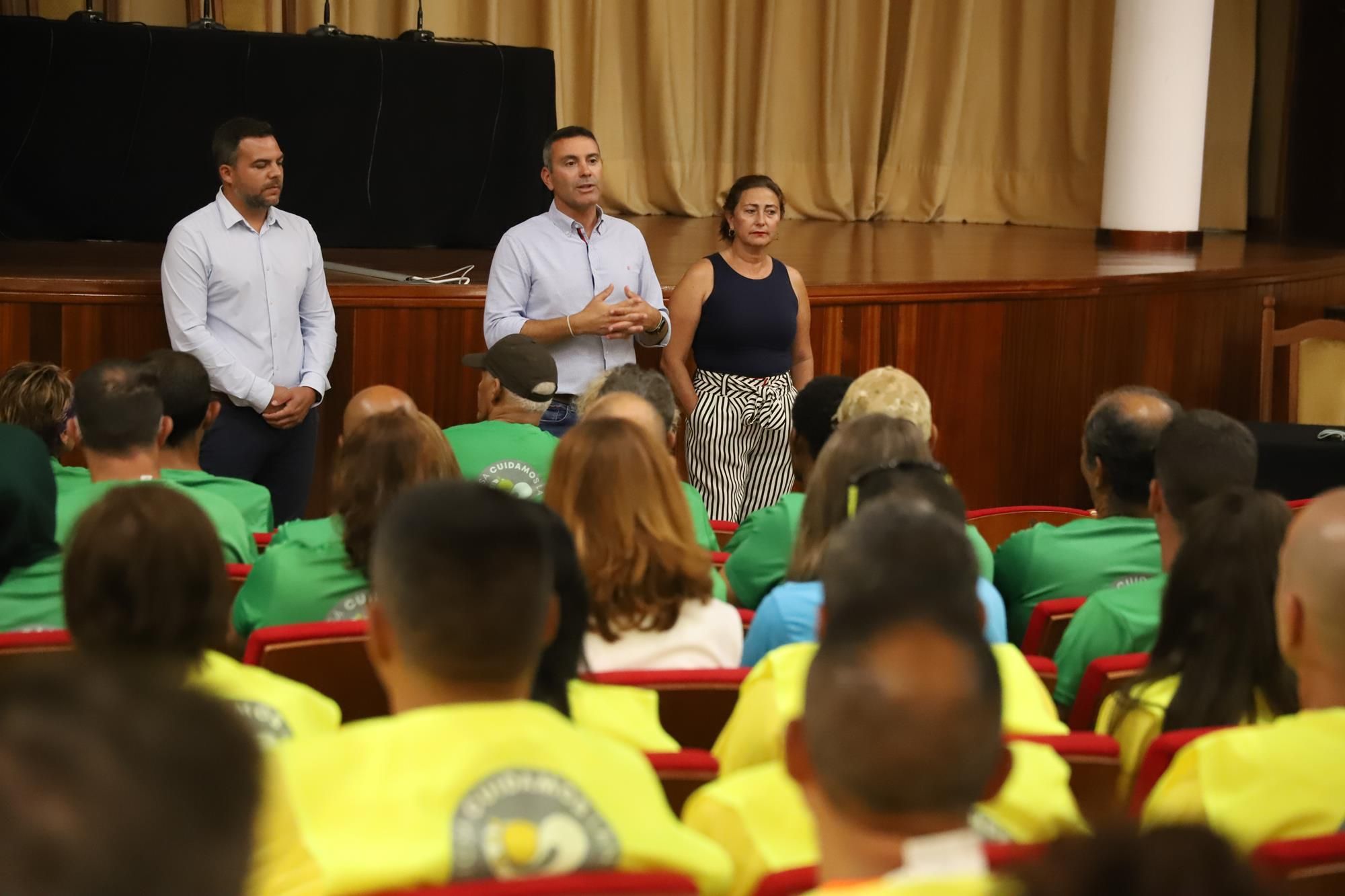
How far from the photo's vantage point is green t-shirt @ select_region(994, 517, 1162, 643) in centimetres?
275

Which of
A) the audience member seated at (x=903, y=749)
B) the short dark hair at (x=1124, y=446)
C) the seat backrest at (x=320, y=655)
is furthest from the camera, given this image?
the short dark hair at (x=1124, y=446)

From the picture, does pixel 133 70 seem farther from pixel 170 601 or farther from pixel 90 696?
pixel 90 696

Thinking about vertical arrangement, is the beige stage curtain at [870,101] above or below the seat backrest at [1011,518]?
above

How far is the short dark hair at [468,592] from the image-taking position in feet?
4.75

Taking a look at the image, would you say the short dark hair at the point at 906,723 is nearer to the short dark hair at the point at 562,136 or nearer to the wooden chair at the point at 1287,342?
the short dark hair at the point at 562,136

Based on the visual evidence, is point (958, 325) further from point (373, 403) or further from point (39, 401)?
point (39, 401)

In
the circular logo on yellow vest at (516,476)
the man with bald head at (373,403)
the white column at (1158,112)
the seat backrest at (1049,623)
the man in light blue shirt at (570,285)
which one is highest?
the white column at (1158,112)

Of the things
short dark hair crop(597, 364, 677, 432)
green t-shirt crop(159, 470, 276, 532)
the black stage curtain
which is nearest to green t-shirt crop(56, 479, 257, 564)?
green t-shirt crop(159, 470, 276, 532)

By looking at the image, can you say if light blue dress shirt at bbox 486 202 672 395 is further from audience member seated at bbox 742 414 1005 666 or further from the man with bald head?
audience member seated at bbox 742 414 1005 666

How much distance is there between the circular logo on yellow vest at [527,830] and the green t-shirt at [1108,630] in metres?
1.18

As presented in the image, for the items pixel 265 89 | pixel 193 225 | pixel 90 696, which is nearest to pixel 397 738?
pixel 90 696

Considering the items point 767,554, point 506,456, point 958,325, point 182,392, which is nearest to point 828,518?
point 767,554

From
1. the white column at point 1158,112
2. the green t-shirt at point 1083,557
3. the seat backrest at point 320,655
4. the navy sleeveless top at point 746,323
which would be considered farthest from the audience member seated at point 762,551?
the white column at point 1158,112

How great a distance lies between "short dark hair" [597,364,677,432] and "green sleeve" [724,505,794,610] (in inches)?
19.1
